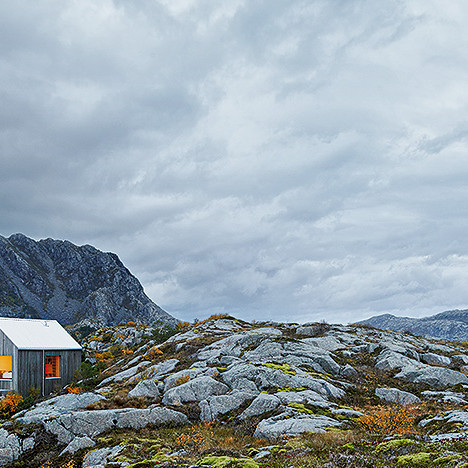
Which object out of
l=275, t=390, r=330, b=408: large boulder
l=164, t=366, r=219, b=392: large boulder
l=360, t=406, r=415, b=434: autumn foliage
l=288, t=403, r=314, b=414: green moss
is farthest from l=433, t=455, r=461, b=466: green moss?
l=164, t=366, r=219, b=392: large boulder

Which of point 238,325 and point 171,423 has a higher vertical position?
point 238,325

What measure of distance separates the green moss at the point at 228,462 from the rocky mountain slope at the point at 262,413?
4 cm

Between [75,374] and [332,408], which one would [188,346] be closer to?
[75,374]

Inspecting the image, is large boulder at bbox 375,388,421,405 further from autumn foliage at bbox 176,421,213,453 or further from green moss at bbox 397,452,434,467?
green moss at bbox 397,452,434,467

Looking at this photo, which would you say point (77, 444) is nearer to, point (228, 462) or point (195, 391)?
point (195, 391)

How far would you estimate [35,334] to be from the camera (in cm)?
4922

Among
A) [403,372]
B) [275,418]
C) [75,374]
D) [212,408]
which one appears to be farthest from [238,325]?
[275,418]

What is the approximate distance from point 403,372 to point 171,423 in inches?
866

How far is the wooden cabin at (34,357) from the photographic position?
4406 centimetres

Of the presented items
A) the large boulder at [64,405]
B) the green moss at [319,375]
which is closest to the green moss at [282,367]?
the green moss at [319,375]

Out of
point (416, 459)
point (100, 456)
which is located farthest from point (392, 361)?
point (100, 456)

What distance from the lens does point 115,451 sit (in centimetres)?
1725

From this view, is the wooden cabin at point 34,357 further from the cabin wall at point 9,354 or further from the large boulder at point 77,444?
the large boulder at point 77,444

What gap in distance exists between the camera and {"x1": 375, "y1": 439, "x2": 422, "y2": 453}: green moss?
41.2 ft
